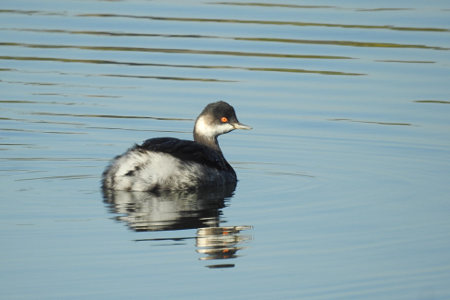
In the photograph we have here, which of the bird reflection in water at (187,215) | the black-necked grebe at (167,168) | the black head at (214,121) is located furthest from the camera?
the black head at (214,121)

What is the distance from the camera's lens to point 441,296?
7.74m

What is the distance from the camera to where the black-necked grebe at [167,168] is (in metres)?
10.5

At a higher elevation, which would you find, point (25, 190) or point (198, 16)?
point (198, 16)

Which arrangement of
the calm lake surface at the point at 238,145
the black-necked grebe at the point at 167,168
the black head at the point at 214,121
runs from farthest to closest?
the black head at the point at 214,121
the black-necked grebe at the point at 167,168
the calm lake surface at the point at 238,145

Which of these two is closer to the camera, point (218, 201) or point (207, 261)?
point (207, 261)

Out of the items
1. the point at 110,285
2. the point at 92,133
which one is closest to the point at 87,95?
the point at 92,133

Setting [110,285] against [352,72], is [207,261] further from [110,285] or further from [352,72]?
[352,72]

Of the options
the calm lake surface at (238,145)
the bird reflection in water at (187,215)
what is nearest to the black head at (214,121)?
the calm lake surface at (238,145)

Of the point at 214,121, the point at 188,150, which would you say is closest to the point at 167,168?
the point at 188,150

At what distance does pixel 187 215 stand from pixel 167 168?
3.13ft

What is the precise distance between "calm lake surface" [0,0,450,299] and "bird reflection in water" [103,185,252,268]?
1.1 inches

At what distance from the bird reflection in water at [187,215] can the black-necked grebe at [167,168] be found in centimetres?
8

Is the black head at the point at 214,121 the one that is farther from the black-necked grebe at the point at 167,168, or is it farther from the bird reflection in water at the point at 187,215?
the bird reflection in water at the point at 187,215

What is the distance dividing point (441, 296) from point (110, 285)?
217cm
